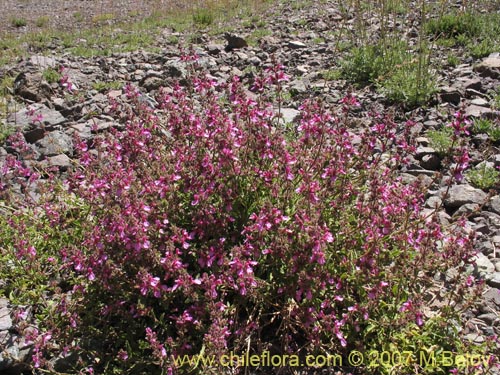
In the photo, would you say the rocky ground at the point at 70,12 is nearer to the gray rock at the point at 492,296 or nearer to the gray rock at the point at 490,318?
the gray rock at the point at 492,296

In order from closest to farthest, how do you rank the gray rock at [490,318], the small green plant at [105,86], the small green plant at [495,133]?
the gray rock at [490,318]
the small green plant at [495,133]
the small green plant at [105,86]

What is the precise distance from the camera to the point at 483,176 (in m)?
5.03

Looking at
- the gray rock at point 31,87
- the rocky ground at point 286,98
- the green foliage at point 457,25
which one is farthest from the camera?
the green foliage at point 457,25

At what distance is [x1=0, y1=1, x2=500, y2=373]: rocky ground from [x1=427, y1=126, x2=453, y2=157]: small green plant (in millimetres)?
59

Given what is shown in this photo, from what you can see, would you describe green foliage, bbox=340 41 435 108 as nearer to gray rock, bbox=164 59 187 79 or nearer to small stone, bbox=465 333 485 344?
gray rock, bbox=164 59 187 79

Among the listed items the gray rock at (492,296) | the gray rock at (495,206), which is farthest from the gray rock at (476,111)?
the gray rock at (492,296)

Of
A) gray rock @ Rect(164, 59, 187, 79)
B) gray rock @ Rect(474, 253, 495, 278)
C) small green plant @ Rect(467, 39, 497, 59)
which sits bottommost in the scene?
gray rock @ Rect(474, 253, 495, 278)

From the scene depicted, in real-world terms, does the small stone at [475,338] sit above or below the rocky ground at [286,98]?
below

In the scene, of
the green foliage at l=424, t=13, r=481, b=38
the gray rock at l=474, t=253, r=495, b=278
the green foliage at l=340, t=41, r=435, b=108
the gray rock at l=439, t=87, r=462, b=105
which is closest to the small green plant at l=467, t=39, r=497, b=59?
the green foliage at l=424, t=13, r=481, b=38

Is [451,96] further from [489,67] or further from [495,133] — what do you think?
[495,133]

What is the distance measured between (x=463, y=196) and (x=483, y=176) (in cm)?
47

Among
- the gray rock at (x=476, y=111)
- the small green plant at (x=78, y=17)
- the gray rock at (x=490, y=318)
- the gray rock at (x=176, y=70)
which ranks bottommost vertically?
the small green plant at (x=78, y=17)

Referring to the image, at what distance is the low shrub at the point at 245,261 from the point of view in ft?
10.0

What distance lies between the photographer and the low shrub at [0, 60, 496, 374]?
306 cm
